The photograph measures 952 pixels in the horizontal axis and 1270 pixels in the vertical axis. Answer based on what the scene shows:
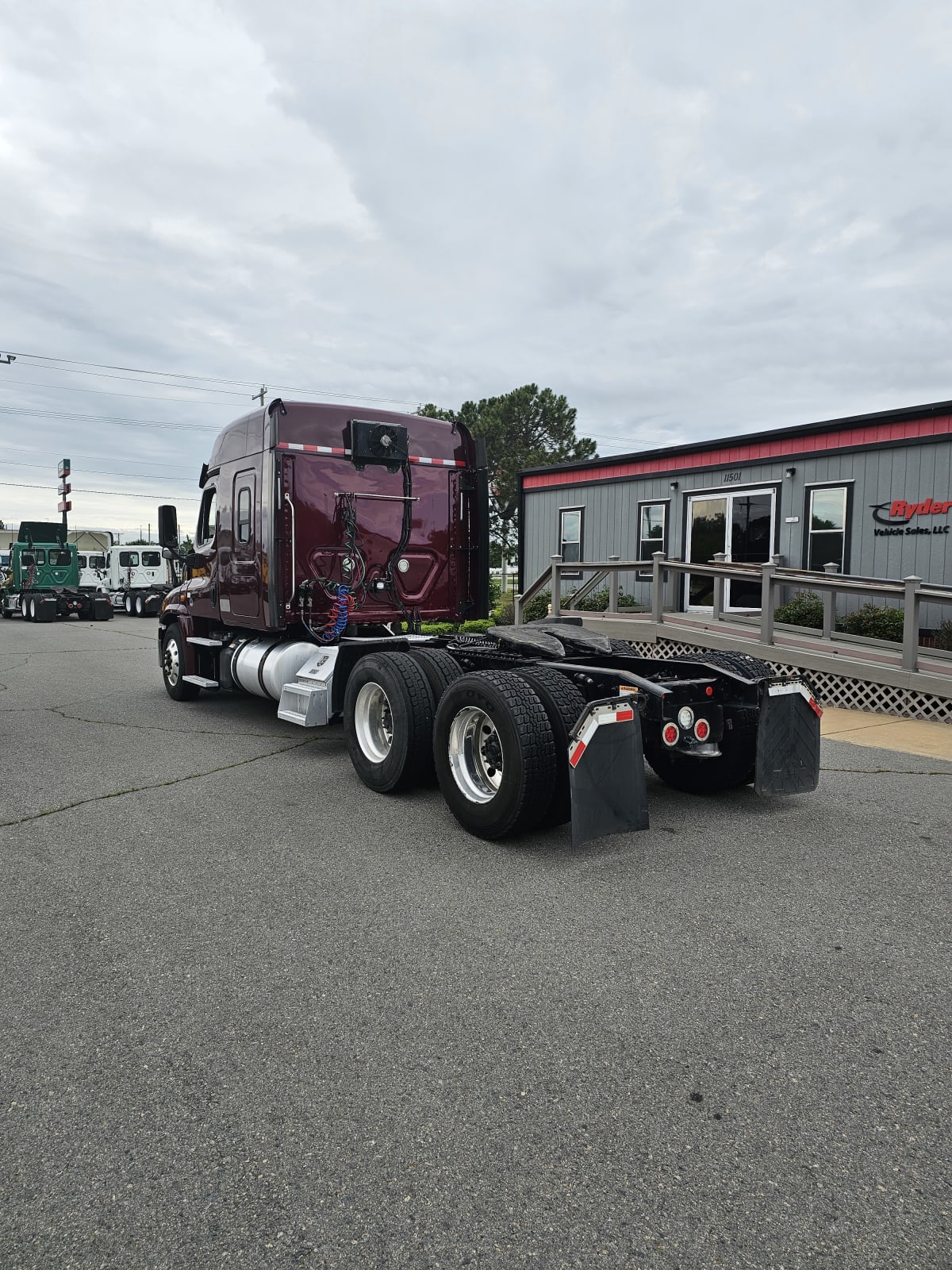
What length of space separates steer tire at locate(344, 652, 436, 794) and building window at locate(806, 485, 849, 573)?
940 centimetres

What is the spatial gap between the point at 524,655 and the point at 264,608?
107 inches

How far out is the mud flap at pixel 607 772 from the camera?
4234 millimetres

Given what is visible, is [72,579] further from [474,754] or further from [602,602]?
[474,754]

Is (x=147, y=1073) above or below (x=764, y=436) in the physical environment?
below

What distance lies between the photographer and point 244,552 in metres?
7.88

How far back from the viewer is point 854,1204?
202 cm

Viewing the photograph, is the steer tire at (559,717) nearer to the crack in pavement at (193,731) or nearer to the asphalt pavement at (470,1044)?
the asphalt pavement at (470,1044)

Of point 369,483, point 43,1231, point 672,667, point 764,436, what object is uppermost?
point 764,436

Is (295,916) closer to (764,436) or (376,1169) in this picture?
(376,1169)

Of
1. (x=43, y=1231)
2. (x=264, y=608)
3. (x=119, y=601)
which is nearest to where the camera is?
(x=43, y=1231)

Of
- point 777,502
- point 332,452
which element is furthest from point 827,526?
point 332,452

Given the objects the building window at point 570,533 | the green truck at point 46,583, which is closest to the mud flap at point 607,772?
the building window at point 570,533

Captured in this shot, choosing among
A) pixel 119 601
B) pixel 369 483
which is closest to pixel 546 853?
pixel 369 483

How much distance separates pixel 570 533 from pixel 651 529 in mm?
2472
